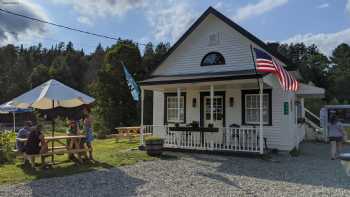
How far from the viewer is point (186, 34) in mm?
15602

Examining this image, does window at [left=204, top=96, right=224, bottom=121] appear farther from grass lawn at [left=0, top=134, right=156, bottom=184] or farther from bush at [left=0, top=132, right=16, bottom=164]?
bush at [left=0, top=132, right=16, bottom=164]

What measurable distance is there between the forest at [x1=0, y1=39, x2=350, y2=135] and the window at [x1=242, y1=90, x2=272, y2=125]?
189cm

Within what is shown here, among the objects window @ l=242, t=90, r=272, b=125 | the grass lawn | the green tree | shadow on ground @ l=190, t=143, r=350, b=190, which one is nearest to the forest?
the green tree

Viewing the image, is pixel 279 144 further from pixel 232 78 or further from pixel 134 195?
pixel 134 195

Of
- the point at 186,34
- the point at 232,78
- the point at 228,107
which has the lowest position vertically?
the point at 228,107

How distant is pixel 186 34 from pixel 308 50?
61120mm

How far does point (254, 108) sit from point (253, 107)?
65mm

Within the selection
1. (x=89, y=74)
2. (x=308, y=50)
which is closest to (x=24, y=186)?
(x=89, y=74)

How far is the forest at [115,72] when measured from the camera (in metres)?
25.5

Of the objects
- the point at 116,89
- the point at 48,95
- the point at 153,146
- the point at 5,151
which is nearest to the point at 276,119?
the point at 153,146

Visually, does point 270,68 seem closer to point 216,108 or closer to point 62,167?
point 216,108

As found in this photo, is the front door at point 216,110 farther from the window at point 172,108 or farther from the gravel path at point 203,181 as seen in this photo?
the gravel path at point 203,181

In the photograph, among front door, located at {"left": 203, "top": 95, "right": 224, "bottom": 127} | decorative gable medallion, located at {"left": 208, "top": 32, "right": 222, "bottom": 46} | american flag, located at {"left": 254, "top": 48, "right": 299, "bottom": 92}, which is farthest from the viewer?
decorative gable medallion, located at {"left": 208, "top": 32, "right": 222, "bottom": 46}

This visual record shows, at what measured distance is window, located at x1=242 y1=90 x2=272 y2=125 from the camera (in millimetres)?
13383
